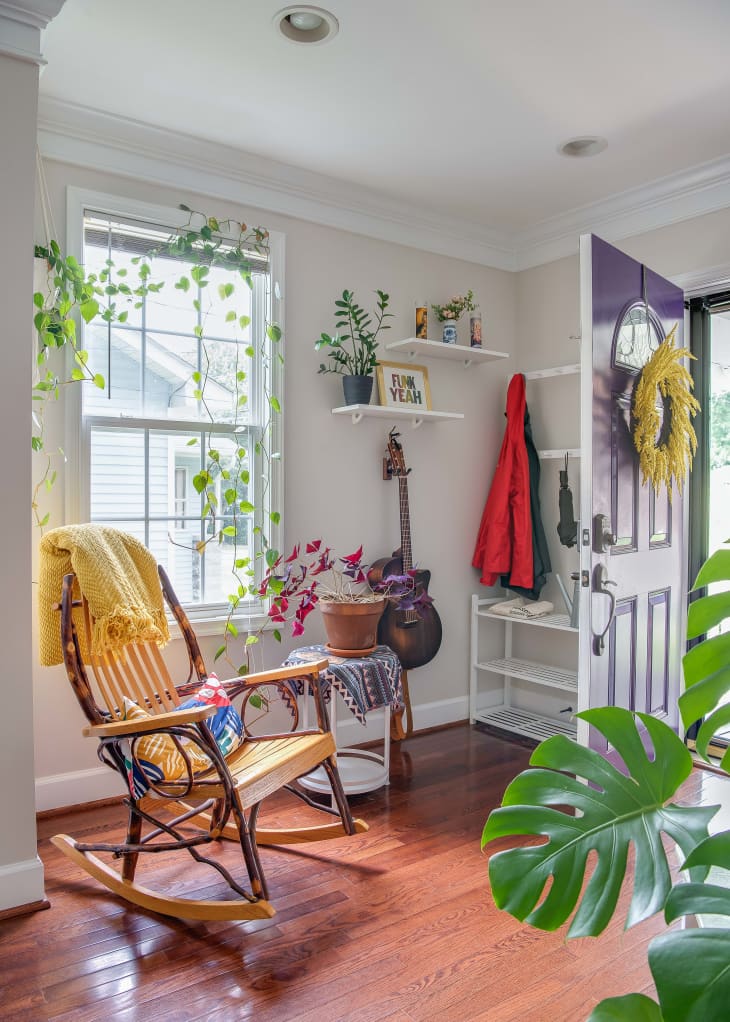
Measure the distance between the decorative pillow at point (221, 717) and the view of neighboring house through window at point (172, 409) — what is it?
0.74 meters

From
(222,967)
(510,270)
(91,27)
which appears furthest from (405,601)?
(91,27)

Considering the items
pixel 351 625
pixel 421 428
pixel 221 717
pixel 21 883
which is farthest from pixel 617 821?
pixel 421 428

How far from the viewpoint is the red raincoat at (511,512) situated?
379cm

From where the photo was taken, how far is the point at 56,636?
2379 millimetres

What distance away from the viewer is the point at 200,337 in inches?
122

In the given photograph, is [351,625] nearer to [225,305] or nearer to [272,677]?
[272,677]

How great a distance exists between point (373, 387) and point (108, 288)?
121 cm

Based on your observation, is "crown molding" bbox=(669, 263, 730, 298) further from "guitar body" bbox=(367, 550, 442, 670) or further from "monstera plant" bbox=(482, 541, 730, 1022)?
"monstera plant" bbox=(482, 541, 730, 1022)

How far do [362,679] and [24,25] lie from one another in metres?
2.31

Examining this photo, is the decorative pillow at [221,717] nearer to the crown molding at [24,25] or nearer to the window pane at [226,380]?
the window pane at [226,380]

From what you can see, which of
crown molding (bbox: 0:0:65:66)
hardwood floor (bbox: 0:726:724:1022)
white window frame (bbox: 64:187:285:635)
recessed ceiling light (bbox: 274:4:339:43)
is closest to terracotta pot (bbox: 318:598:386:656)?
white window frame (bbox: 64:187:285:635)

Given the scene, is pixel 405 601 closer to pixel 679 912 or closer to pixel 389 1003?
pixel 389 1003

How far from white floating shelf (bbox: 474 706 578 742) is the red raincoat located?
0.69 meters

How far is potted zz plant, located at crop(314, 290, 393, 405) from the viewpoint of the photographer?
3.33m
